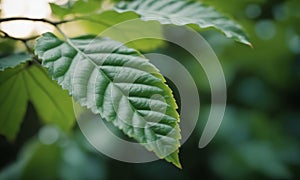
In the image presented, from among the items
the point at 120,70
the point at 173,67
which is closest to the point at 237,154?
the point at 173,67

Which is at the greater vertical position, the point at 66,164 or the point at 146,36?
the point at 146,36

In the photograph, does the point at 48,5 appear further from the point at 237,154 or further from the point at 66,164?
the point at 237,154

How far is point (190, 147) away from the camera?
180 cm

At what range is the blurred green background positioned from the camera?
5.38 feet

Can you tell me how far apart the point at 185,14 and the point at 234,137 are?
117 centimetres

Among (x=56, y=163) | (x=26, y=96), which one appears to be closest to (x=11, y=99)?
(x=26, y=96)

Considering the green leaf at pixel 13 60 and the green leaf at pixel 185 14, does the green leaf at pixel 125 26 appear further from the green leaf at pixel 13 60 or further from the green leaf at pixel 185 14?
the green leaf at pixel 13 60

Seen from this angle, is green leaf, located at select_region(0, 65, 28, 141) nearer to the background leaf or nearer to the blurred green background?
the background leaf

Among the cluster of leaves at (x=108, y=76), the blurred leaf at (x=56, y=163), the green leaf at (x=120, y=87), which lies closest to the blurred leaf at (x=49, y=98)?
the cluster of leaves at (x=108, y=76)

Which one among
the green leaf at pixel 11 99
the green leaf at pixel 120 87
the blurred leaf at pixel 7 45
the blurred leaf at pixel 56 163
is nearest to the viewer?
the green leaf at pixel 120 87

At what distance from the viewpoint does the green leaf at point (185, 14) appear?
68 centimetres

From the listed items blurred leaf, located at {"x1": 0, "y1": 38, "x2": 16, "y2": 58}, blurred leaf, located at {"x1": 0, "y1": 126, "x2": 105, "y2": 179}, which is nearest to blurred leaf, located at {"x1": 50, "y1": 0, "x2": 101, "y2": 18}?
blurred leaf, located at {"x1": 0, "y1": 38, "x2": 16, "y2": 58}

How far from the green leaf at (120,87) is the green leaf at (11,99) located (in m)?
0.12

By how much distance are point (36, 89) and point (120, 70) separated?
0.25 meters
